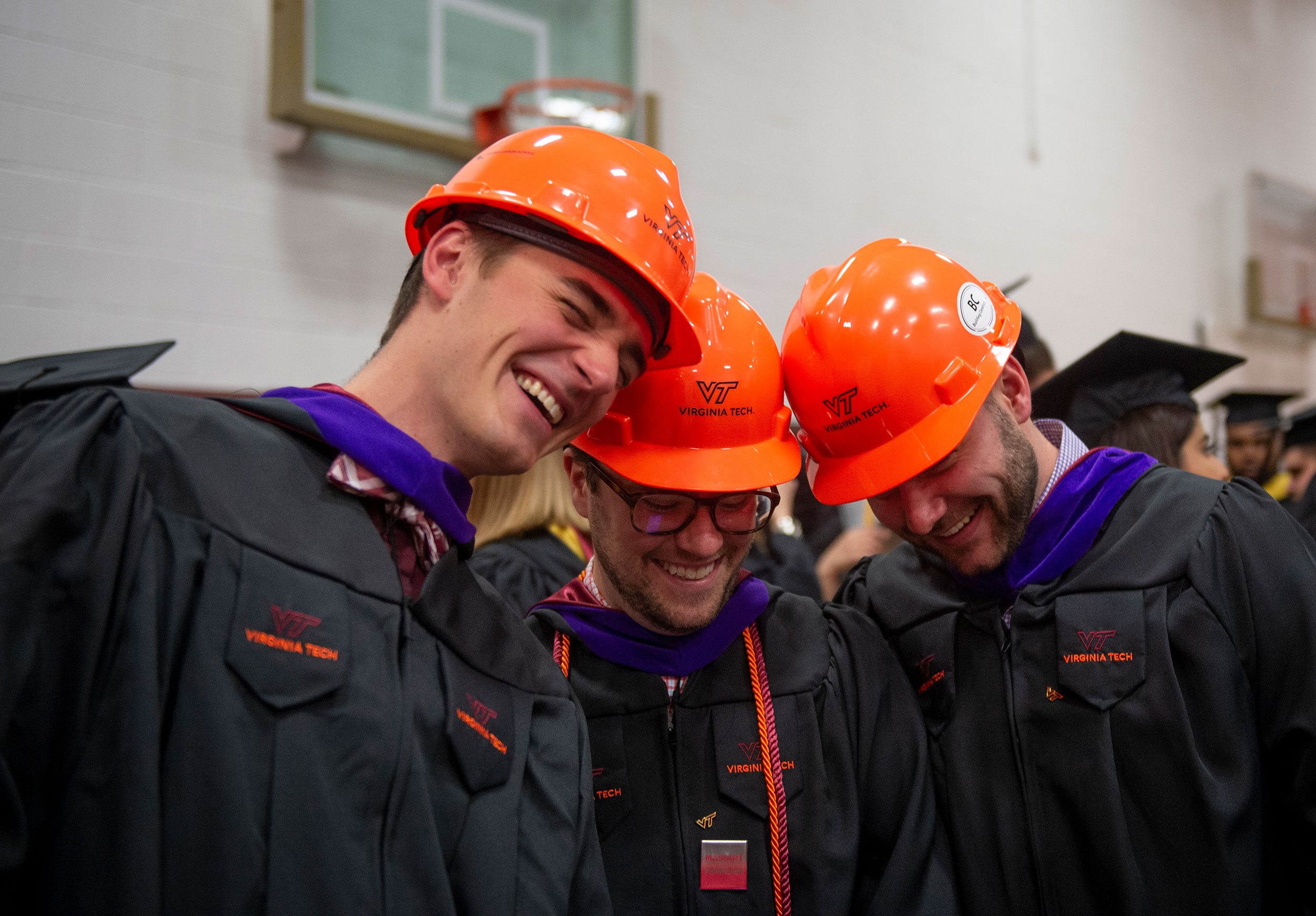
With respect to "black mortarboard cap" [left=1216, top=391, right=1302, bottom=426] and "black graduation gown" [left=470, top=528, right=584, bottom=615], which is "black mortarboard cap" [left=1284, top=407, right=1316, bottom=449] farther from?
"black graduation gown" [left=470, top=528, right=584, bottom=615]

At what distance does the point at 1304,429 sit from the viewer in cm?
441

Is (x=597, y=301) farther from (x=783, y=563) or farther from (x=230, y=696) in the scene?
(x=783, y=563)

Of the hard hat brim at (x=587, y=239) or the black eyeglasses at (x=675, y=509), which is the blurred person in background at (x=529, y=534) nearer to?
the black eyeglasses at (x=675, y=509)

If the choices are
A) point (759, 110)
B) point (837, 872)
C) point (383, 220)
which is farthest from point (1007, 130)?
point (837, 872)

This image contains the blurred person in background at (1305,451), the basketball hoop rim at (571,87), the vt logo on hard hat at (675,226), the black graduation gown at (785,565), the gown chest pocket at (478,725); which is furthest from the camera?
the basketball hoop rim at (571,87)

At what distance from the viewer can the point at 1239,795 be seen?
1.73 metres

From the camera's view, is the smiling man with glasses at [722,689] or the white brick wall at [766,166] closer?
the smiling man with glasses at [722,689]

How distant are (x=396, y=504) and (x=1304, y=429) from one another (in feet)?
14.8

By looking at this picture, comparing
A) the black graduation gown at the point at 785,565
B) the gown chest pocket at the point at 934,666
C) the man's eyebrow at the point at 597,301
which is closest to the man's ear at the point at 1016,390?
the gown chest pocket at the point at 934,666

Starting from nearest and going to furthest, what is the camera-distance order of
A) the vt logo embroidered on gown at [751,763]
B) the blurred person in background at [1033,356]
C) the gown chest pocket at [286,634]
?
the gown chest pocket at [286,634] < the vt logo embroidered on gown at [751,763] < the blurred person in background at [1033,356]

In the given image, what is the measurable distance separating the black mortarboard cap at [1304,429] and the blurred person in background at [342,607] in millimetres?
3878

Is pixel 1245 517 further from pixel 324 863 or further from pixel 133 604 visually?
pixel 133 604

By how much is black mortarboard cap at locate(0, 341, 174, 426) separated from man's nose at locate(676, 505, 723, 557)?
105 cm

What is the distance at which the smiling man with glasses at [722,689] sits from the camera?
187cm
